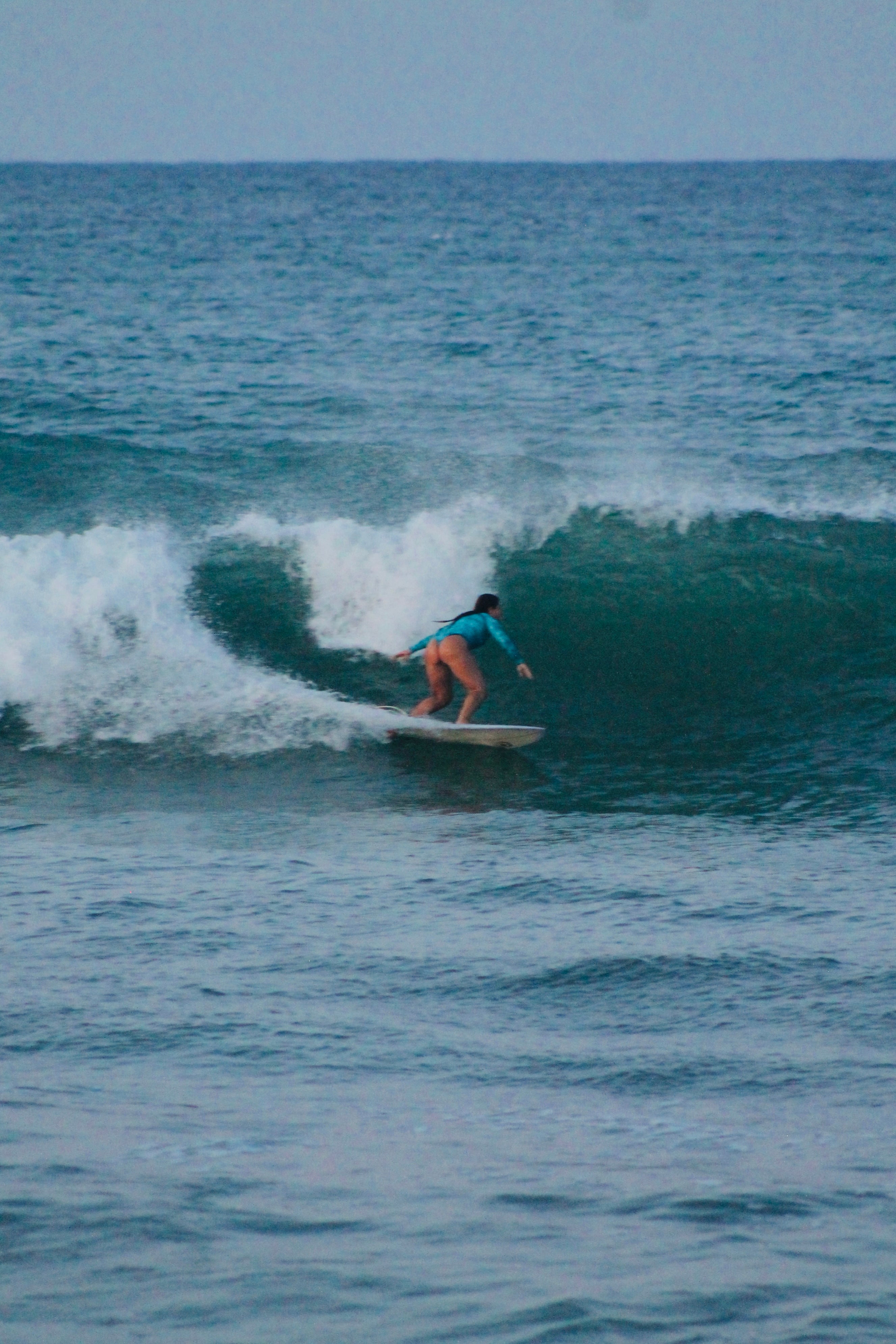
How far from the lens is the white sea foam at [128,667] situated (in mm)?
11484

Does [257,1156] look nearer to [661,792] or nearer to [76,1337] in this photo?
[76,1337]

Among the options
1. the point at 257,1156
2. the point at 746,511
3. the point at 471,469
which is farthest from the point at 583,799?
the point at 471,469

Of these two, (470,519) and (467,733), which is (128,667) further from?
(470,519)

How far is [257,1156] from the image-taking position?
481cm

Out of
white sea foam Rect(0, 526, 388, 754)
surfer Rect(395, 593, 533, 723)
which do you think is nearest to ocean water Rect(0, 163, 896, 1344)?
white sea foam Rect(0, 526, 388, 754)

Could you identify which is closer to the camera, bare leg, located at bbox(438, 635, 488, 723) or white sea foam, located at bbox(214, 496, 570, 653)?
bare leg, located at bbox(438, 635, 488, 723)

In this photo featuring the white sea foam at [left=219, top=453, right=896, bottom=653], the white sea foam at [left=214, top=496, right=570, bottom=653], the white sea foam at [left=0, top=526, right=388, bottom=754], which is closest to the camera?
the white sea foam at [left=0, top=526, right=388, bottom=754]

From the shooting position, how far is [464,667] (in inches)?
436

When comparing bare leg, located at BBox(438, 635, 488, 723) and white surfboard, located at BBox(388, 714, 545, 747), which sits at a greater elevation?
bare leg, located at BBox(438, 635, 488, 723)

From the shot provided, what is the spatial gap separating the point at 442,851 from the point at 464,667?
258 cm

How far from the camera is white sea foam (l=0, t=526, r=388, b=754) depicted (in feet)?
37.7

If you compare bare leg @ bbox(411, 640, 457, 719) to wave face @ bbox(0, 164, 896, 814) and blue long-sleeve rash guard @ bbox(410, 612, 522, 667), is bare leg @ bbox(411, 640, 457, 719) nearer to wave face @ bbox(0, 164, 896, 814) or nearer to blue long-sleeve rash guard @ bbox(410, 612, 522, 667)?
blue long-sleeve rash guard @ bbox(410, 612, 522, 667)

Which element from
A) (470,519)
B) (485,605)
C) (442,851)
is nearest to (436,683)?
(485,605)

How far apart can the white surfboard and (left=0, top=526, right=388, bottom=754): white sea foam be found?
26 cm
